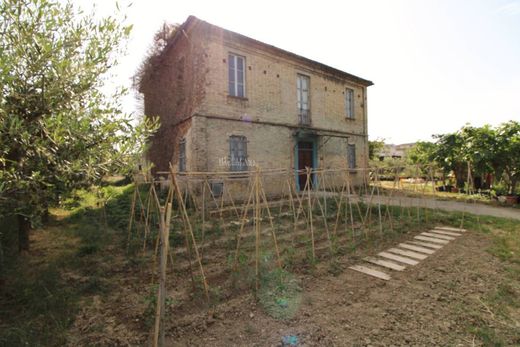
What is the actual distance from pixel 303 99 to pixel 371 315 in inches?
383

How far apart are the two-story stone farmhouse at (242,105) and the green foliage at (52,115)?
4.93 metres

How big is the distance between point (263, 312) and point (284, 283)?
678mm

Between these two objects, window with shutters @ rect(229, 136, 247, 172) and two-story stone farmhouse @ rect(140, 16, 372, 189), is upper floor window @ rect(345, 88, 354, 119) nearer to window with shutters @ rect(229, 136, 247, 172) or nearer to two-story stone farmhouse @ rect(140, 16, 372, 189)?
two-story stone farmhouse @ rect(140, 16, 372, 189)

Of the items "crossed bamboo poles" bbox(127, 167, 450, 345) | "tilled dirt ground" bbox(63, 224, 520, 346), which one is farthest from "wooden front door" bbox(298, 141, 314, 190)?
"tilled dirt ground" bbox(63, 224, 520, 346)

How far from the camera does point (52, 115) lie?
2.80 m

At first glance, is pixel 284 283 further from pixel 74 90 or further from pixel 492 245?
pixel 492 245

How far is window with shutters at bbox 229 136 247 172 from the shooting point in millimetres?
8781

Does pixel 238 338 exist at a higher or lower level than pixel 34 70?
lower

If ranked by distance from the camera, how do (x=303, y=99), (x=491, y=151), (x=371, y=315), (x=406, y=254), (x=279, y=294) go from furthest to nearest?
(x=303, y=99)
(x=491, y=151)
(x=406, y=254)
(x=279, y=294)
(x=371, y=315)

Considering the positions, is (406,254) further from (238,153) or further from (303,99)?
(303,99)

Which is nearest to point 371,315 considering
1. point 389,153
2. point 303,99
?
point 303,99

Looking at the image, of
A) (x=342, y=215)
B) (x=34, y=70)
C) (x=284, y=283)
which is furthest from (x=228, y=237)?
(x=34, y=70)

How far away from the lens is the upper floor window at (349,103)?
1295cm

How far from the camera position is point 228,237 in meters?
5.65
